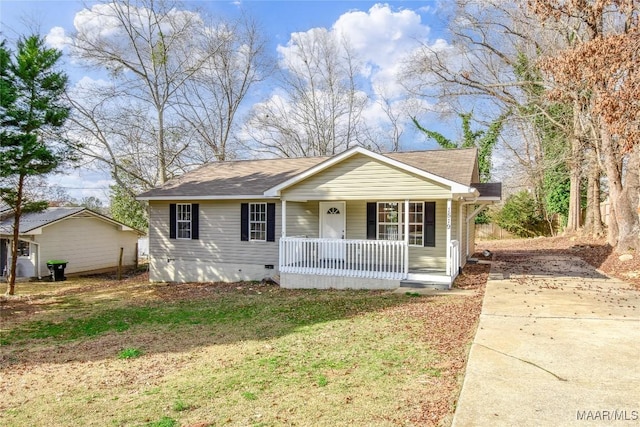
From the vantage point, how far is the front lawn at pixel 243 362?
3.89 metres

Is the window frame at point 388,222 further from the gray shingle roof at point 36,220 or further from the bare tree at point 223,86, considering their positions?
the bare tree at point 223,86

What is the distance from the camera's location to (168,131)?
22.1 meters

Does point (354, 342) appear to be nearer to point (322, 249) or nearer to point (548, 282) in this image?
point (322, 249)

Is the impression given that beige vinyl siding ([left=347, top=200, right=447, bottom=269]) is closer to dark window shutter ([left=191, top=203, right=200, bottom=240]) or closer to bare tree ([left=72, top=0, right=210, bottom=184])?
dark window shutter ([left=191, top=203, right=200, bottom=240])

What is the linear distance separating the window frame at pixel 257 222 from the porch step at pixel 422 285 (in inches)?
192

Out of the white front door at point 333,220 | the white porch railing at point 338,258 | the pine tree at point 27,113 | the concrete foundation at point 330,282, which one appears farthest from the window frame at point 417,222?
the pine tree at point 27,113

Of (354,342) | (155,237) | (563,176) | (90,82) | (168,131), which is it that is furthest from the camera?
(563,176)

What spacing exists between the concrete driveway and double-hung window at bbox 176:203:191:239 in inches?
394

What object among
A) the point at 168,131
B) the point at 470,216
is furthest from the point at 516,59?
the point at 168,131

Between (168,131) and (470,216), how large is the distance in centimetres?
1636

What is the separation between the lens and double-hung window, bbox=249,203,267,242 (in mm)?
13133

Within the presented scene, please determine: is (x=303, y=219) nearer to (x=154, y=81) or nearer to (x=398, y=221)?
(x=398, y=221)

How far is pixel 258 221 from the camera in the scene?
1317cm

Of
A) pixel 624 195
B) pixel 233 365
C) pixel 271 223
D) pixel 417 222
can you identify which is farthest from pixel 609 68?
pixel 233 365
